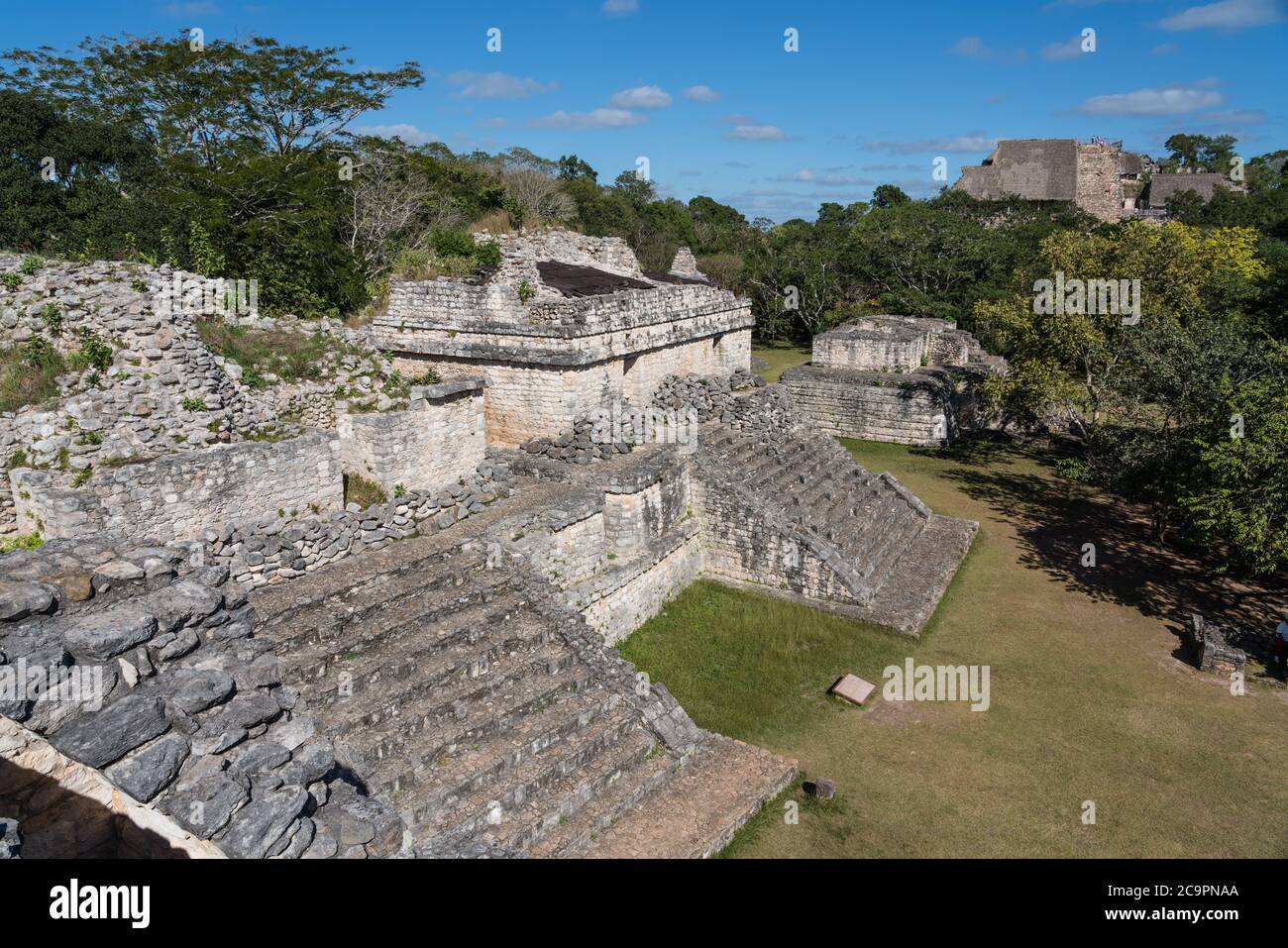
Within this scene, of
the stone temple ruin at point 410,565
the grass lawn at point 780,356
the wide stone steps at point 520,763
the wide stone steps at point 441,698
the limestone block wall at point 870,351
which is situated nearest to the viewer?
the stone temple ruin at point 410,565

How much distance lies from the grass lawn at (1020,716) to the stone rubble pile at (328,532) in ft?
10.7

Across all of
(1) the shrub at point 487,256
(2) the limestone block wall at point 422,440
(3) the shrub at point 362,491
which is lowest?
(3) the shrub at point 362,491

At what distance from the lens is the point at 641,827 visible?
757cm

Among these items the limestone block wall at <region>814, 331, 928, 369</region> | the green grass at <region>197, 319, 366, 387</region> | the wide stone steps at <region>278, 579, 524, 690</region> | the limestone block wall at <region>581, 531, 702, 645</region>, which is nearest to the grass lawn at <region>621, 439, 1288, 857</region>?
the limestone block wall at <region>581, 531, 702, 645</region>

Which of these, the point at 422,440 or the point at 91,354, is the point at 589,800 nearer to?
the point at 422,440

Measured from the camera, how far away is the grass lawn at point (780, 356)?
98.1 feet

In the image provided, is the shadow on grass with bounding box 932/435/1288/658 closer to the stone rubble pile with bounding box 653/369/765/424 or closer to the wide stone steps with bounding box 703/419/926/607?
the wide stone steps with bounding box 703/419/926/607

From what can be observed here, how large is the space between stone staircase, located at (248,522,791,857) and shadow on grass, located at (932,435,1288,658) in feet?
27.0

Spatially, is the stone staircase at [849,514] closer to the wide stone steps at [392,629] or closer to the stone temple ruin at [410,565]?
the stone temple ruin at [410,565]

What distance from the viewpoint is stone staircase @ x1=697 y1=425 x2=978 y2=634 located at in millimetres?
12358

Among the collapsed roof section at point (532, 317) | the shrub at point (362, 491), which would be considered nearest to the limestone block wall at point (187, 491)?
the shrub at point (362, 491)

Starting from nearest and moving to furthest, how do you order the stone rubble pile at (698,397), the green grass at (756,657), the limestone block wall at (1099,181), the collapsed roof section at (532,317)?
the green grass at (756,657) → the collapsed roof section at (532,317) → the stone rubble pile at (698,397) → the limestone block wall at (1099,181)

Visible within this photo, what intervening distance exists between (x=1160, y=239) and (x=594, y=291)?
13040 mm
